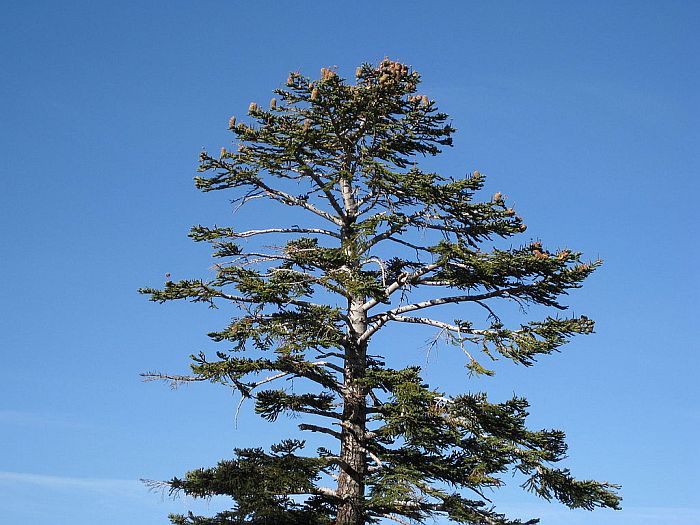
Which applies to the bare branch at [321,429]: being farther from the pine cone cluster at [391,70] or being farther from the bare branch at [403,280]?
the pine cone cluster at [391,70]

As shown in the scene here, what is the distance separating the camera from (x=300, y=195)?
2595 centimetres

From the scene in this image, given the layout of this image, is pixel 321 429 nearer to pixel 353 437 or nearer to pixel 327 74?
pixel 353 437

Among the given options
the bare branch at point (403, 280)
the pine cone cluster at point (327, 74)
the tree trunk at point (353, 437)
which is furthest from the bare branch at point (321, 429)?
the pine cone cluster at point (327, 74)

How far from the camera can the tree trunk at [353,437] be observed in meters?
22.9

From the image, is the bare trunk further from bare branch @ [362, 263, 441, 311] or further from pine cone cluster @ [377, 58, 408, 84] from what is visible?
pine cone cluster @ [377, 58, 408, 84]

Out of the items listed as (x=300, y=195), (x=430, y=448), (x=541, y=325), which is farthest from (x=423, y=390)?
(x=300, y=195)

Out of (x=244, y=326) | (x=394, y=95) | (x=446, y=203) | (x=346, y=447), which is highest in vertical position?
(x=394, y=95)

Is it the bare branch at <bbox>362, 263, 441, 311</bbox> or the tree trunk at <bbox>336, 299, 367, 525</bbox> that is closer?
the tree trunk at <bbox>336, 299, 367, 525</bbox>

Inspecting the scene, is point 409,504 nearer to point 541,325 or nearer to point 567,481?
point 567,481

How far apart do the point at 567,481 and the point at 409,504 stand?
3874mm

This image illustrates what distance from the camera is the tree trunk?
2286 cm

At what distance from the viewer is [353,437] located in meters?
23.6

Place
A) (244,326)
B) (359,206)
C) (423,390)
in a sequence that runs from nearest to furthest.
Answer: (423,390), (244,326), (359,206)

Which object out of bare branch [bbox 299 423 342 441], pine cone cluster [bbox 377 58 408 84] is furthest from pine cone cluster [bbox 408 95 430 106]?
bare branch [bbox 299 423 342 441]
